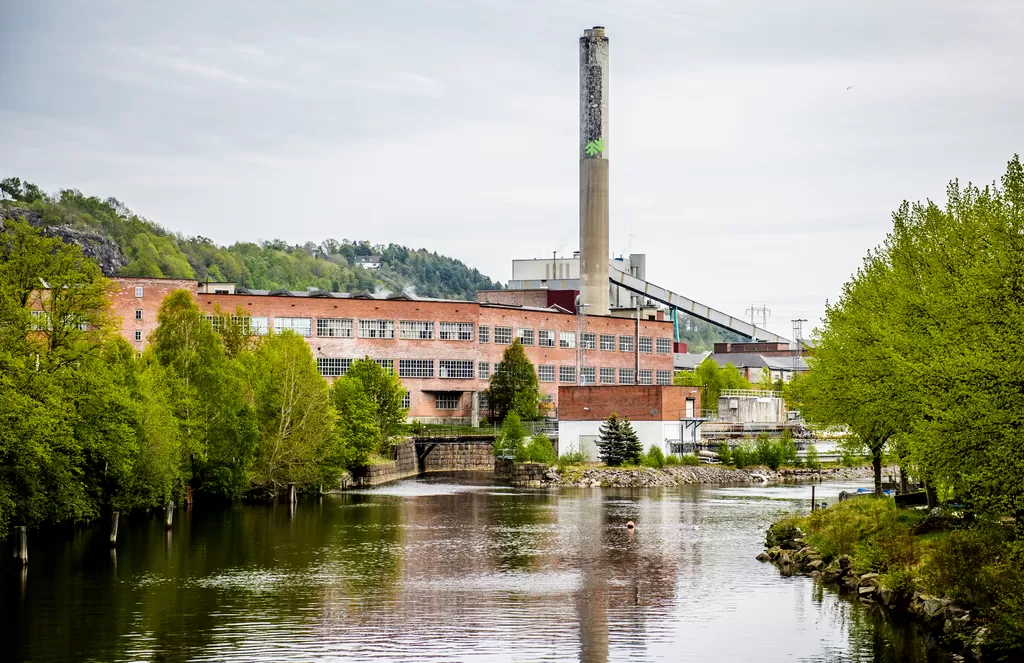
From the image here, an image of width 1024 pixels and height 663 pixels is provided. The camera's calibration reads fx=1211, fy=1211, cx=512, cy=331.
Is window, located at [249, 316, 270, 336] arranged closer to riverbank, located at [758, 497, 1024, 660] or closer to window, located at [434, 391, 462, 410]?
window, located at [434, 391, 462, 410]

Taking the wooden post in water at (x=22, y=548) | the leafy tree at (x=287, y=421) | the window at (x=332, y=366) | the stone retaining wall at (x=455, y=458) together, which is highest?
the window at (x=332, y=366)

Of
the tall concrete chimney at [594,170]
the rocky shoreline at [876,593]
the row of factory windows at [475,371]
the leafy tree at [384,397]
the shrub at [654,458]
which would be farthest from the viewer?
the tall concrete chimney at [594,170]

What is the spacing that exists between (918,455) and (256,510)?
34.9 m

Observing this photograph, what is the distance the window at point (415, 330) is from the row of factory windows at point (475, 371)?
6.16ft

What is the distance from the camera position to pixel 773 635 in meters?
26.2

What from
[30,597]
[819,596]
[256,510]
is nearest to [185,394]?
[256,510]

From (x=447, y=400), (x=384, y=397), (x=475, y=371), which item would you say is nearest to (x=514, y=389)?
(x=475, y=371)

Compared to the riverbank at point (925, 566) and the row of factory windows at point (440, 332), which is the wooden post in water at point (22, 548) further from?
the row of factory windows at point (440, 332)

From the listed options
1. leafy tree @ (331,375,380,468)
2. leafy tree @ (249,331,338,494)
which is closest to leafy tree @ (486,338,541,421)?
leafy tree @ (331,375,380,468)

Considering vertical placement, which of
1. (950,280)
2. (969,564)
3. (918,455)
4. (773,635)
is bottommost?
(773,635)

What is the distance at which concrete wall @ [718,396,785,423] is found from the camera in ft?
313

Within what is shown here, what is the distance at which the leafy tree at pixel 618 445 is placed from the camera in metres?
75.6

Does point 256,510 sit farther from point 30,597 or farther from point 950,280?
point 950,280

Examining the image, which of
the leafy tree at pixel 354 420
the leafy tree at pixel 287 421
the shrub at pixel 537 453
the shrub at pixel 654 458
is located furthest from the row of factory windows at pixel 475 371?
the leafy tree at pixel 287 421
